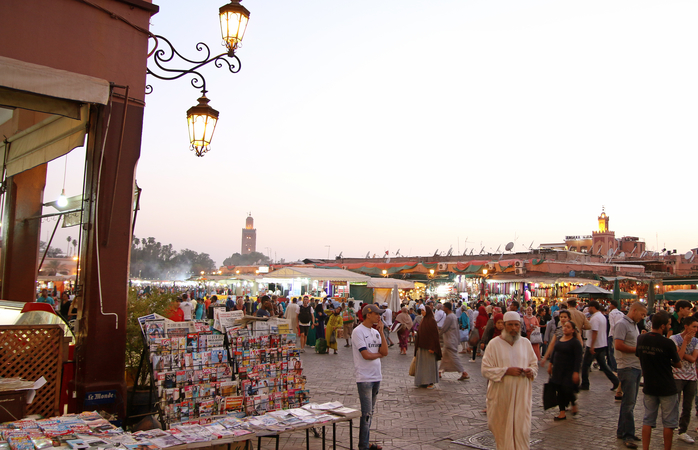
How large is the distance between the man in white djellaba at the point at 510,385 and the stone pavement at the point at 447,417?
1.25 meters

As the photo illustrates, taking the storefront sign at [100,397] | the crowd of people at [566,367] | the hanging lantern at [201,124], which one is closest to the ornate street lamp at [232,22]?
the hanging lantern at [201,124]

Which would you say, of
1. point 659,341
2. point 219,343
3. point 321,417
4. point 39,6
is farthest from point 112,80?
point 659,341

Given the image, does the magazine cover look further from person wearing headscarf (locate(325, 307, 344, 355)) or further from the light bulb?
person wearing headscarf (locate(325, 307, 344, 355))

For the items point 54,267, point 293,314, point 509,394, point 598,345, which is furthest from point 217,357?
point 54,267

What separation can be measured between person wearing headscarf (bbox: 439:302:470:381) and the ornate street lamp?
7278mm

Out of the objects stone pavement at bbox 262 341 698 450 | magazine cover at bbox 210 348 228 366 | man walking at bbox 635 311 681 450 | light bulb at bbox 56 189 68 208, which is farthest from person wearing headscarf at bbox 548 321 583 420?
light bulb at bbox 56 189 68 208

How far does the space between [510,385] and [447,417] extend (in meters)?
2.81

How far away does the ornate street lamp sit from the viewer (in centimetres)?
659

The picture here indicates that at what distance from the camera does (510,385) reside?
508 centimetres

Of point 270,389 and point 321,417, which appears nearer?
point 321,417

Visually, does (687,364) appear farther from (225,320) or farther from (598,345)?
(225,320)

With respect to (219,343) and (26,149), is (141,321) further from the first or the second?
(26,149)

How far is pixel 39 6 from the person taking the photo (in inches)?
220

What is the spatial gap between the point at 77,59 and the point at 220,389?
3.93m
